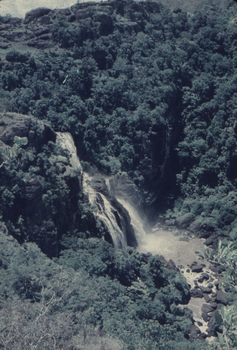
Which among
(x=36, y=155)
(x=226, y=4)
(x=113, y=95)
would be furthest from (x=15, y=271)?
(x=226, y=4)

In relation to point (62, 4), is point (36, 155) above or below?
below

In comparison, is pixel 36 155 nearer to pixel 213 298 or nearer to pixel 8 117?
pixel 8 117

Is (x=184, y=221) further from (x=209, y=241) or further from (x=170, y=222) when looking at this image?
(x=209, y=241)

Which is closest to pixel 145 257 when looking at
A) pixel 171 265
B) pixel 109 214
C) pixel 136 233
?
pixel 171 265

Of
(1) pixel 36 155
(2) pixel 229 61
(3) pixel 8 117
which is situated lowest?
(1) pixel 36 155

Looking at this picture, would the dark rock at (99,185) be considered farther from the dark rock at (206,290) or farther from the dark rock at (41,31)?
the dark rock at (41,31)

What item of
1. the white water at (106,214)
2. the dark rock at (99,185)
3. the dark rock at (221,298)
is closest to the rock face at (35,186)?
the white water at (106,214)

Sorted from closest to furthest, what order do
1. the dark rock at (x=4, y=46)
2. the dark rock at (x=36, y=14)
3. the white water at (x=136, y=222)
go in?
the white water at (x=136, y=222) < the dark rock at (x=4, y=46) < the dark rock at (x=36, y=14)
